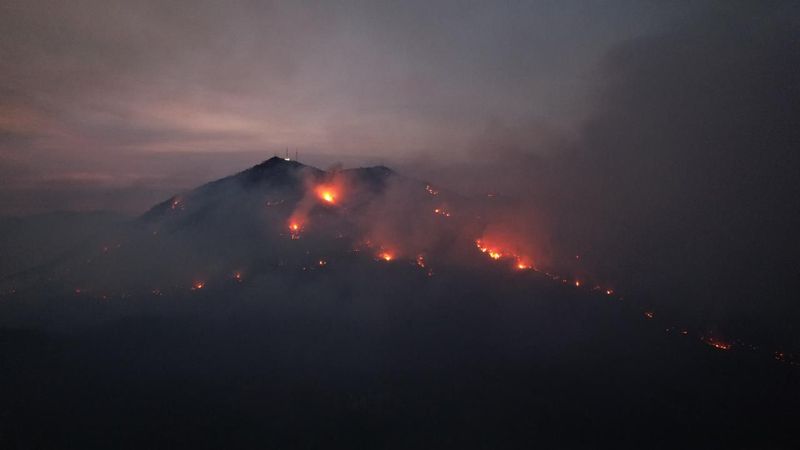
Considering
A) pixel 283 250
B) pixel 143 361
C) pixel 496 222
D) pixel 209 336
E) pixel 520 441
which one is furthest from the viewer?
pixel 496 222

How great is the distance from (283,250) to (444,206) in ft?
139

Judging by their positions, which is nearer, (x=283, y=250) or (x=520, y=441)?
(x=520, y=441)

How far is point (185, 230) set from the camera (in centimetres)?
10500

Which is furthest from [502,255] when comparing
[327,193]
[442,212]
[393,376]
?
[327,193]

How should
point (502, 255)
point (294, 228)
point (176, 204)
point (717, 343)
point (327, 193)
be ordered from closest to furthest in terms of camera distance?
point (717, 343) → point (502, 255) → point (294, 228) → point (327, 193) → point (176, 204)

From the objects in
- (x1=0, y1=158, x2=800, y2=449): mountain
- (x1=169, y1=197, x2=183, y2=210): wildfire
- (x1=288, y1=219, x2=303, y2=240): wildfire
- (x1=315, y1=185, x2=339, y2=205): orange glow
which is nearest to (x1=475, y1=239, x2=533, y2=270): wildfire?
(x1=0, y1=158, x2=800, y2=449): mountain

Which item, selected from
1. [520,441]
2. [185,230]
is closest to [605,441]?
[520,441]

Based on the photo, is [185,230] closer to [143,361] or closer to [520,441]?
[143,361]

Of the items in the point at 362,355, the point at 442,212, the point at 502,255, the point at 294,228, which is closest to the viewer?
the point at 362,355

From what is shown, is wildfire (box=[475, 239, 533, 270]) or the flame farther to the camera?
the flame

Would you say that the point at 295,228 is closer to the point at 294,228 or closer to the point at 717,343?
the point at 294,228

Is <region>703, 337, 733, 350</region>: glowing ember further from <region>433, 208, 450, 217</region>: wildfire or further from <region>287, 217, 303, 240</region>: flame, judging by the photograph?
<region>287, 217, 303, 240</region>: flame

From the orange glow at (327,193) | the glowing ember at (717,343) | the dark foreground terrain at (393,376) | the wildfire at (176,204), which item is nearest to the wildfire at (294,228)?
the orange glow at (327,193)

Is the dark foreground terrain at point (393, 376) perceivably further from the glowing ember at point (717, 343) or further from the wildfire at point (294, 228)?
the wildfire at point (294, 228)
